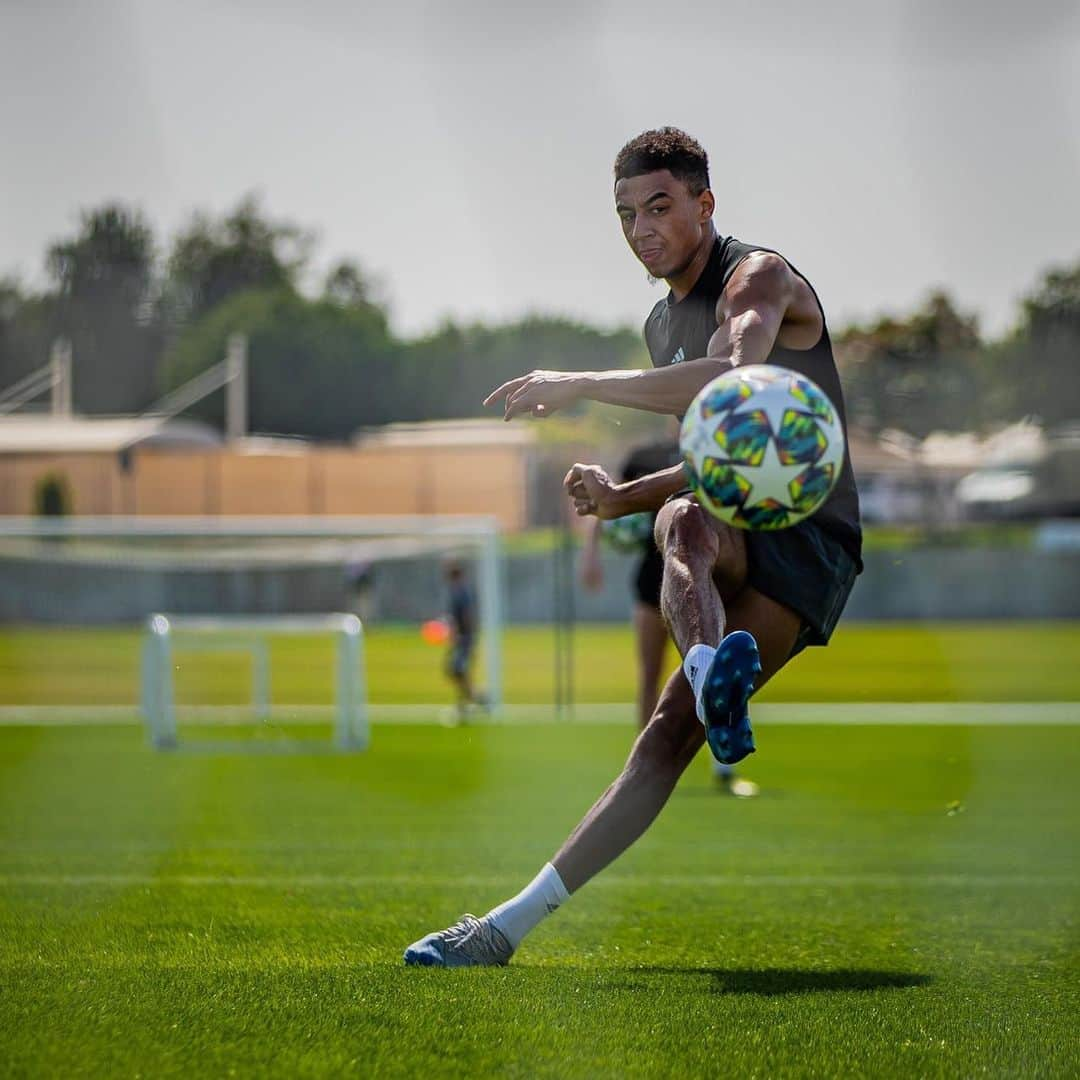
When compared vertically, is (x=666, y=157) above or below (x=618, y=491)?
above

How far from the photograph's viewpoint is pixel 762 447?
12.7ft

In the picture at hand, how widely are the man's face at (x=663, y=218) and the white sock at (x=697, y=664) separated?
108 centimetres

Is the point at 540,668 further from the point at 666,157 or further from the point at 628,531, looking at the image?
the point at 666,157

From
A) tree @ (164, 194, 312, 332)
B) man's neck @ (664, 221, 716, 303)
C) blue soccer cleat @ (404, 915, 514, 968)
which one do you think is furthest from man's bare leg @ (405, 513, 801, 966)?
tree @ (164, 194, 312, 332)

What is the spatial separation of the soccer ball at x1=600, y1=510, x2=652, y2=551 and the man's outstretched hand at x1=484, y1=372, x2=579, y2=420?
447 centimetres

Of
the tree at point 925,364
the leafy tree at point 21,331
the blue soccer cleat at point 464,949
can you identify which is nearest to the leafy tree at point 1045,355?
the tree at point 925,364

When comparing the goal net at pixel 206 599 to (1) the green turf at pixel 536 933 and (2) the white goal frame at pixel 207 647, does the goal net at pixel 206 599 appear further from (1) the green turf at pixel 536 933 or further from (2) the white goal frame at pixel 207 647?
(1) the green turf at pixel 536 933

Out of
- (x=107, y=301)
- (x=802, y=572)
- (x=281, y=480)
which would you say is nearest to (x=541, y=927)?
(x=802, y=572)

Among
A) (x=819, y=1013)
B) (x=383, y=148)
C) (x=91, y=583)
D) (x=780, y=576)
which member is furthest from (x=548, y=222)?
(x=91, y=583)

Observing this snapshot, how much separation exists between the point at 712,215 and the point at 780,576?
987 mm

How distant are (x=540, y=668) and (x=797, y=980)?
20.9m

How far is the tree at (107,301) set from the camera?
13500 millimetres

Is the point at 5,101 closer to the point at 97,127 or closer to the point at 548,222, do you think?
the point at 97,127

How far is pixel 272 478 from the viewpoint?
34594mm
